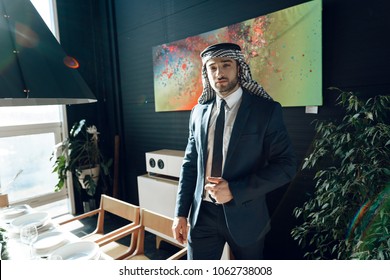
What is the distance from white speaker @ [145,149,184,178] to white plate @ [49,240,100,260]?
1262mm

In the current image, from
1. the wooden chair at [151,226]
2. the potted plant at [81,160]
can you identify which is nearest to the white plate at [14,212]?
the wooden chair at [151,226]

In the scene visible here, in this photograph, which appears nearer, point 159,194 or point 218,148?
point 218,148

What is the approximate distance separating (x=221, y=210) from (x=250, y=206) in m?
0.15

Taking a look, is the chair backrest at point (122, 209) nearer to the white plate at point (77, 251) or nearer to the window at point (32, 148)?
the white plate at point (77, 251)

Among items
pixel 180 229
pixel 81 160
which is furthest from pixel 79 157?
pixel 180 229

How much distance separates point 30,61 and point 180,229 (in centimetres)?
108

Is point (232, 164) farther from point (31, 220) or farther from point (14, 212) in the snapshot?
point (14, 212)

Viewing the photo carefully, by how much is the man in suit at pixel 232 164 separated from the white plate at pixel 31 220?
870mm

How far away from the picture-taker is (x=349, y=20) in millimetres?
1721

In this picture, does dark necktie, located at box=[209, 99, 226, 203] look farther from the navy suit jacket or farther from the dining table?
the dining table

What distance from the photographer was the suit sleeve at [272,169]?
48.5 inches

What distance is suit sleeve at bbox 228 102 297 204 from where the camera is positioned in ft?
4.04

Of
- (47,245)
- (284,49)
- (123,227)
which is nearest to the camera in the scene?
(47,245)

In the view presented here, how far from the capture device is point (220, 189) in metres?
1.22
